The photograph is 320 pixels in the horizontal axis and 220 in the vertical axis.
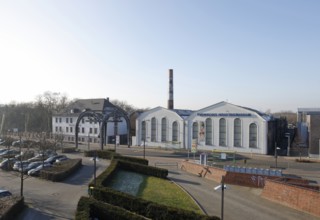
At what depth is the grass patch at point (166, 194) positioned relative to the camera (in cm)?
2808

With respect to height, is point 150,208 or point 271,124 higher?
point 271,124

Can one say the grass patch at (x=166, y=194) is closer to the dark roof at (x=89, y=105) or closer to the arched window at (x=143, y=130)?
the arched window at (x=143, y=130)

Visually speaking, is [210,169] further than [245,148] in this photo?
No

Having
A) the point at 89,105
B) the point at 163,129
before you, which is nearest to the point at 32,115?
the point at 89,105

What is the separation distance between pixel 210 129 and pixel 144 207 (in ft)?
160

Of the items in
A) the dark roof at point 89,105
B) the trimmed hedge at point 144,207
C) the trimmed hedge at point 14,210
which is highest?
the dark roof at point 89,105

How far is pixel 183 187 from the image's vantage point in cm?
3638

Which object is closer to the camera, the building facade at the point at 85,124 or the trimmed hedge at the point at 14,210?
the trimmed hedge at the point at 14,210

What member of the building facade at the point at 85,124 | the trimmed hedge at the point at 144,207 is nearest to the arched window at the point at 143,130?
the building facade at the point at 85,124

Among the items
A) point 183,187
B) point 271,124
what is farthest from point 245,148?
point 183,187

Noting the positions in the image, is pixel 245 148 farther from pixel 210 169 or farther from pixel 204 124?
pixel 210 169

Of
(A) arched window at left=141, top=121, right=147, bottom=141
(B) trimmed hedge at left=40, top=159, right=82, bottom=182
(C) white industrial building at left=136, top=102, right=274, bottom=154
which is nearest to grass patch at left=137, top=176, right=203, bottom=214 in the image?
(B) trimmed hedge at left=40, top=159, right=82, bottom=182

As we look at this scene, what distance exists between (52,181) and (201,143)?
39420 millimetres

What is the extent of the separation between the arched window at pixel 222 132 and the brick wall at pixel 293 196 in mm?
35261
